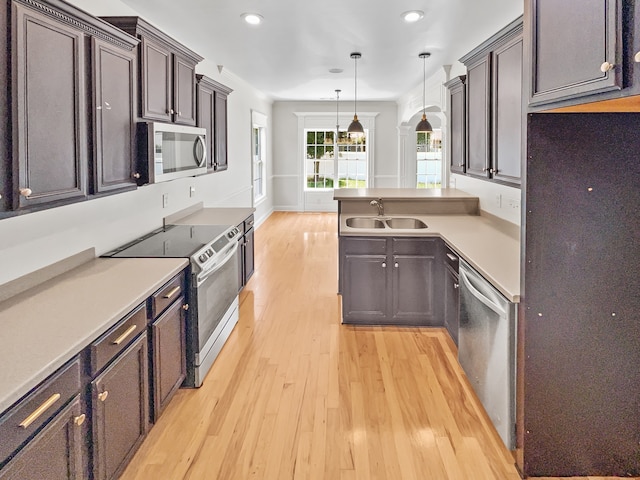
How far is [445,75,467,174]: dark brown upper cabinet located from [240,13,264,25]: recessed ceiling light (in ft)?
5.79

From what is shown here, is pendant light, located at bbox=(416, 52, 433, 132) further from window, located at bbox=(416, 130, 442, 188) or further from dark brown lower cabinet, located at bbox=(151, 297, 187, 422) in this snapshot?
dark brown lower cabinet, located at bbox=(151, 297, 187, 422)

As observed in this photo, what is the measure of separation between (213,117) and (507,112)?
288cm

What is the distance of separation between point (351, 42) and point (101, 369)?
4.05 m

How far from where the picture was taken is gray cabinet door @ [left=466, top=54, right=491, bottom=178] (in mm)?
Answer: 3801

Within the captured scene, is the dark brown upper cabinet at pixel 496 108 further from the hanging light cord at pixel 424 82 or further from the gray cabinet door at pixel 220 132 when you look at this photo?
the gray cabinet door at pixel 220 132

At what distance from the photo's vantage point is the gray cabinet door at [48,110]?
6.19 feet

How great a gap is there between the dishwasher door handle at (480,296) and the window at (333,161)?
28.2ft

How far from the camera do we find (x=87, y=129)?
243 centimetres

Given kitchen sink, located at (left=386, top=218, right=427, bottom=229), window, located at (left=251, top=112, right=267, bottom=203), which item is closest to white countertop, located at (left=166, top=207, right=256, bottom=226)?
kitchen sink, located at (left=386, top=218, right=427, bottom=229)

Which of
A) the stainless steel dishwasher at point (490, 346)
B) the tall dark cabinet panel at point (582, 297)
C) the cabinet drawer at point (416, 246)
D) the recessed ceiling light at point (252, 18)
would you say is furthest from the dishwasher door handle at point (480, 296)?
the recessed ceiling light at point (252, 18)

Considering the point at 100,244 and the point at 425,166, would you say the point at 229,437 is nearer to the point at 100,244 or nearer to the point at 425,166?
the point at 100,244

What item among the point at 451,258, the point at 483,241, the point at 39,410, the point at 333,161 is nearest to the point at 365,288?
the point at 451,258

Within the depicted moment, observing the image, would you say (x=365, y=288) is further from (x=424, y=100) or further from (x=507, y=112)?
(x=424, y=100)

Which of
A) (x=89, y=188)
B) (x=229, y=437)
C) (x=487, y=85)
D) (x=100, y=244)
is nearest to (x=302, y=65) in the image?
(x=487, y=85)
